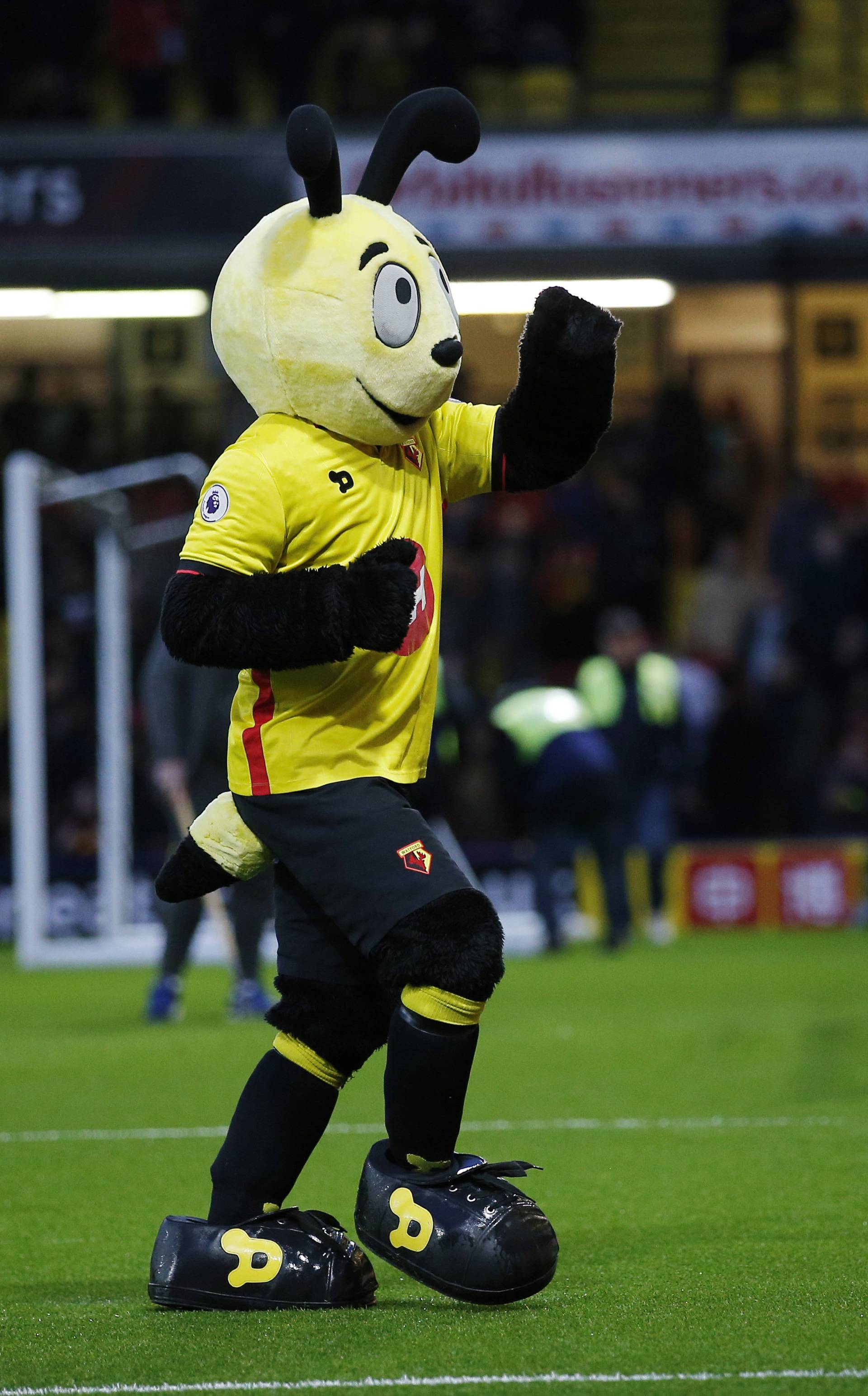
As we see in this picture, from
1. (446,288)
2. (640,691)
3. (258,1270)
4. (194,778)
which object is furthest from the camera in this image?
(640,691)

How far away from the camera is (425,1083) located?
11.0ft

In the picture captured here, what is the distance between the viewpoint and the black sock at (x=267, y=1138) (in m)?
3.53

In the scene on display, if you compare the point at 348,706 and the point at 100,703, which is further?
the point at 100,703

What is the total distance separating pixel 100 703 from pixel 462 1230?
29.8ft

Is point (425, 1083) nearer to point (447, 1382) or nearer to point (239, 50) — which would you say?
point (447, 1382)

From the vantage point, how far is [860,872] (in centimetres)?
1335

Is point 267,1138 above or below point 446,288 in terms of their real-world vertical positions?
below

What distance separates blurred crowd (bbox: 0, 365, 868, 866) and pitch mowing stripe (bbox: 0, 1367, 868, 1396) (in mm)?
9934

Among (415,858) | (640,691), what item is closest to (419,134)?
(415,858)

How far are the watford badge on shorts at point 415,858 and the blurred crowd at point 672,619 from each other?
941 centimetres

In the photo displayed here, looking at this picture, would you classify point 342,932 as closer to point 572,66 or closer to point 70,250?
point 70,250

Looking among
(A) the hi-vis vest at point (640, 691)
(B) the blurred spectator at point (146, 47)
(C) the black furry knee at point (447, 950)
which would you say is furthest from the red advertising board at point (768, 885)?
(C) the black furry knee at point (447, 950)

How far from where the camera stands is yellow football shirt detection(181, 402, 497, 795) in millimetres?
3422

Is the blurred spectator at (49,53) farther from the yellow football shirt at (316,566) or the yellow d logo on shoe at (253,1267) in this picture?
the yellow d logo on shoe at (253,1267)
